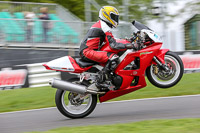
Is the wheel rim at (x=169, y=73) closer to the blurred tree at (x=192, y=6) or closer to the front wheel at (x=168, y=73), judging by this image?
the front wheel at (x=168, y=73)

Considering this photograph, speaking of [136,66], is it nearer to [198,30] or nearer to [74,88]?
[74,88]

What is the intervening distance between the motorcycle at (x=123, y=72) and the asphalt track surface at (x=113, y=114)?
14.6 inches

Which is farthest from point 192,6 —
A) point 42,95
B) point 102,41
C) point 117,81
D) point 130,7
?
point 117,81

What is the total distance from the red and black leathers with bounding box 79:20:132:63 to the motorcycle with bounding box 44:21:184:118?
12 centimetres

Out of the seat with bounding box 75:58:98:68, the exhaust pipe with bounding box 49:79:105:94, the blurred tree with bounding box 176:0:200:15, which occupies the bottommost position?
the exhaust pipe with bounding box 49:79:105:94

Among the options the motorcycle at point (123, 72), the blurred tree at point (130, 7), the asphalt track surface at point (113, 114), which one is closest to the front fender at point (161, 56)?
the motorcycle at point (123, 72)

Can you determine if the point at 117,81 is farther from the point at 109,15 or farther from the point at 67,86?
the point at 109,15

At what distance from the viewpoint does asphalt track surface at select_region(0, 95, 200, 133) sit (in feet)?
20.7

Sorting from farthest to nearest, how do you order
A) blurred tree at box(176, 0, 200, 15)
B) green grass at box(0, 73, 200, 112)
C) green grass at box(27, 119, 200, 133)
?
1. blurred tree at box(176, 0, 200, 15)
2. green grass at box(0, 73, 200, 112)
3. green grass at box(27, 119, 200, 133)

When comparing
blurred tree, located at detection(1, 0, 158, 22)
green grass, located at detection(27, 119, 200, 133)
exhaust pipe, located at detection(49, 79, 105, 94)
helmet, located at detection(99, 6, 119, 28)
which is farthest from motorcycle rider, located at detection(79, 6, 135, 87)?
blurred tree, located at detection(1, 0, 158, 22)

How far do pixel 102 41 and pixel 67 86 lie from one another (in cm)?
108

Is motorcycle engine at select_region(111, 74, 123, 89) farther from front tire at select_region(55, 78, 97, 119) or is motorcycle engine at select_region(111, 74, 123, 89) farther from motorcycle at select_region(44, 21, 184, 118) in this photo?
front tire at select_region(55, 78, 97, 119)

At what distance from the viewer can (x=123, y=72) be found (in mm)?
6680

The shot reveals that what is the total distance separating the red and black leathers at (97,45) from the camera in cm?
653
